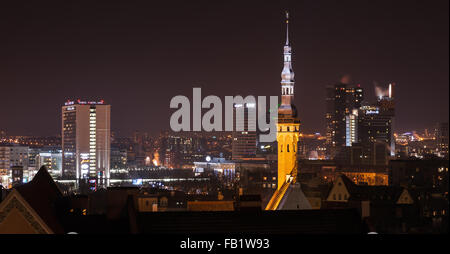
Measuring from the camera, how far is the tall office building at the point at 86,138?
601ft

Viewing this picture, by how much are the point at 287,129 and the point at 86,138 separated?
136 metres

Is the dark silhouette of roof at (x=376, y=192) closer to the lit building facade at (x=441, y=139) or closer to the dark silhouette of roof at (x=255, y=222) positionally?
the dark silhouette of roof at (x=255, y=222)

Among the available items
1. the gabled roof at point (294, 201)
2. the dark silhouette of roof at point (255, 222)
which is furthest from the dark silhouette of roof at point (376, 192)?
the dark silhouette of roof at point (255, 222)

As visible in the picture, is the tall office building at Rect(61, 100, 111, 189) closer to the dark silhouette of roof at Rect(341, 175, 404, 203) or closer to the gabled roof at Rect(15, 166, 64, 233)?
the dark silhouette of roof at Rect(341, 175, 404, 203)

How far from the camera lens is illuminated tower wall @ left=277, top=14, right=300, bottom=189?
183ft

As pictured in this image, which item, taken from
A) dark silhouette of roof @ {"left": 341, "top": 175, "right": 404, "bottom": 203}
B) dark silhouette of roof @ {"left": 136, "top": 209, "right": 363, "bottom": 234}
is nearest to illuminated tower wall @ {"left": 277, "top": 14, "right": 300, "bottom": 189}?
dark silhouette of roof @ {"left": 341, "top": 175, "right": 404, "bottom": 203}

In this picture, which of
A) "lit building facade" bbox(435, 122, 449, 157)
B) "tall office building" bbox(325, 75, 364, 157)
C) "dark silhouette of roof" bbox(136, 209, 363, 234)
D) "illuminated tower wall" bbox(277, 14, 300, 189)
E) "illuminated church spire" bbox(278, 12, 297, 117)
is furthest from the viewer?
"tall office building" bbox(325, 75, 364, 157)

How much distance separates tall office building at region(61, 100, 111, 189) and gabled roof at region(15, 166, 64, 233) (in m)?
161

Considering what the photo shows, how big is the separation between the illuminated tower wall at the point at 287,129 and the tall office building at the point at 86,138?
127109 millimetres

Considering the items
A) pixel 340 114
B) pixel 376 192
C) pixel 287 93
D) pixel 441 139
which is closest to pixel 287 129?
pixel 287 93

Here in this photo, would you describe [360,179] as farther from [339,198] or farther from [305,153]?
[305,153]

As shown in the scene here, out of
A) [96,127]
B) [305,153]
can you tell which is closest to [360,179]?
[305,153]

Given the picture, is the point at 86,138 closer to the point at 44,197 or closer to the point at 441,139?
the point at 441,139
